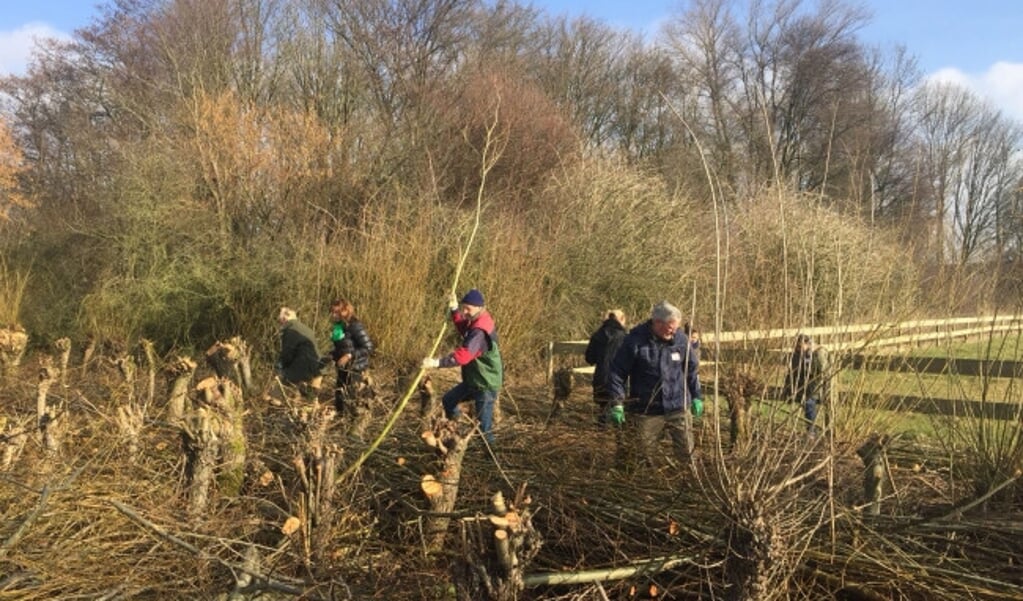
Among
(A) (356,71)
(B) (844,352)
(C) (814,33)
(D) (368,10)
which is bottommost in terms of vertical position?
(B) (844,352)

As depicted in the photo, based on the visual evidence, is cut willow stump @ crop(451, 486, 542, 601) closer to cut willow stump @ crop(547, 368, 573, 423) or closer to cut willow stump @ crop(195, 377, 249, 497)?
cut willow stump @ crop(195, 377, 249, 497)

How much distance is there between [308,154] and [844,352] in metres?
11.0

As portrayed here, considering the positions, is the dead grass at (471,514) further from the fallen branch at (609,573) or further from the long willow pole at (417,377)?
the long willow pole at (417,377)

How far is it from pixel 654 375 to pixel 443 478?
2067 millimetres

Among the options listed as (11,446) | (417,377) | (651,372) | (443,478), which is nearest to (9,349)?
A: (11,446)

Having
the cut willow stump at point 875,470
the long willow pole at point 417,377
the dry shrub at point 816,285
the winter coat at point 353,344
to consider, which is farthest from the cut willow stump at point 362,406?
the cut willow stump at point 875,470

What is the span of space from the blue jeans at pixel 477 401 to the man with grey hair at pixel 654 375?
3.88 ft

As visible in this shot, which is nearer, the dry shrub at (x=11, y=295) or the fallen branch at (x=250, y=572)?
the fallen branch at (x=250, y=572)

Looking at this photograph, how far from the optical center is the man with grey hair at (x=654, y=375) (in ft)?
16.9

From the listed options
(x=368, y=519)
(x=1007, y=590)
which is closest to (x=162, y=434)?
(x=368, y=519)

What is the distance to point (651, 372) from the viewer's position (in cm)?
526

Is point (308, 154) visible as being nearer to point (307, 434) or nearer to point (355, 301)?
point (355, 301)

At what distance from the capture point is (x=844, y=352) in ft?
11.8

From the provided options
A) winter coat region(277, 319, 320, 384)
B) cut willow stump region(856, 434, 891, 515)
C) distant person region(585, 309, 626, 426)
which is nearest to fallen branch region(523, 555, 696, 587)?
cut willow stump region(856, 434, 891, 515)
